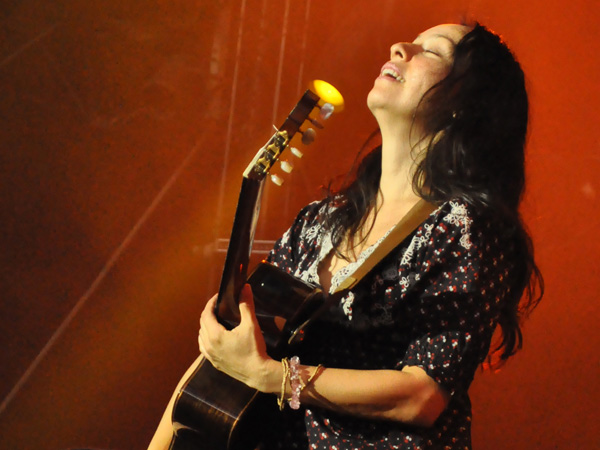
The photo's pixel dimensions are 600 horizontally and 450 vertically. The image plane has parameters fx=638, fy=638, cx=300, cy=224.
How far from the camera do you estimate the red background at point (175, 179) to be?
1.69 m

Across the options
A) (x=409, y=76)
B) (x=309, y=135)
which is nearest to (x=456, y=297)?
(x=309, y=135)

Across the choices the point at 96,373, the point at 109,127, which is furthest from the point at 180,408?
the point at 109,127

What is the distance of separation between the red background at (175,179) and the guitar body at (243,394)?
731 millimetres

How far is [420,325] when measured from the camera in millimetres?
1044

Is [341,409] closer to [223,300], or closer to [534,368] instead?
[223,300]

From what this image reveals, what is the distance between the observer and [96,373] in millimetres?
1794

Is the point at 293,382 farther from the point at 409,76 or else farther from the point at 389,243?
the point at 409,76

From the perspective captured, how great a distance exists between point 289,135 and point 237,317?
12.4 inches

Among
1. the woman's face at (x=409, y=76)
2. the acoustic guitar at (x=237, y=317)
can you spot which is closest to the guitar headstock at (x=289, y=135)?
the acoustic guitar at (x=237, y=317)

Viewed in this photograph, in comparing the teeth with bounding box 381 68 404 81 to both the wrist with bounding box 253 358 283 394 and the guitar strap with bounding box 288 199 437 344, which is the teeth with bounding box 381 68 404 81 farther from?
the wrist with bounding box 253 358 283 394

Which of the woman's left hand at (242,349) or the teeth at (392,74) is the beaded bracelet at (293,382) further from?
the teeth at (392,74)

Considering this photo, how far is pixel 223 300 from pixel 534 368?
1229 mm

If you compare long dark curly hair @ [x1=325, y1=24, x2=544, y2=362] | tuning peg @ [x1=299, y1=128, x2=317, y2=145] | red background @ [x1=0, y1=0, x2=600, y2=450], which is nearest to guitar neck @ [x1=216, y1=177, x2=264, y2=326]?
tuning peg @ [x1=299, y1=128, x2=317, y2=145]

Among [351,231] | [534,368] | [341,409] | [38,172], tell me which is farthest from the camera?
[534,368]
